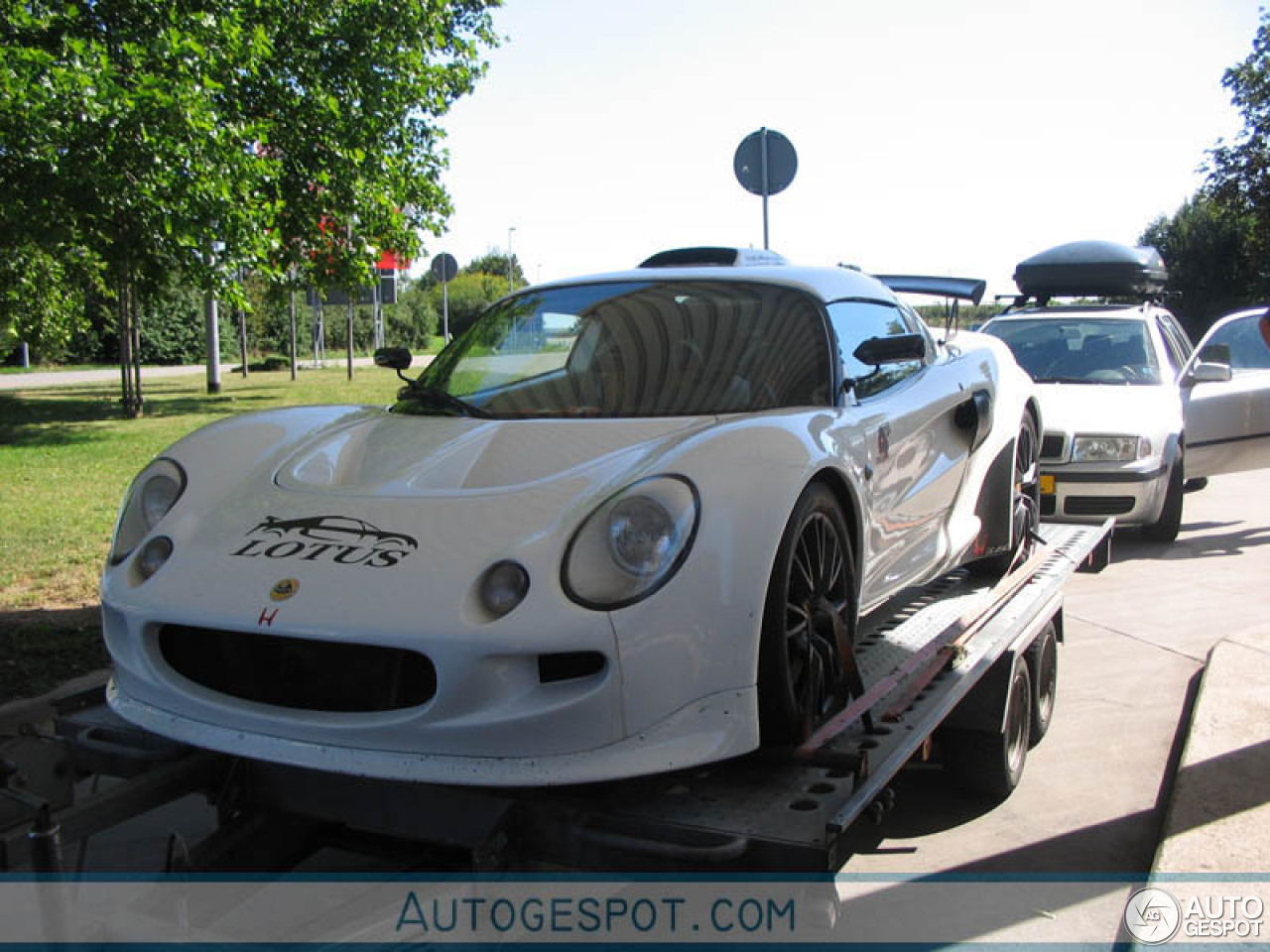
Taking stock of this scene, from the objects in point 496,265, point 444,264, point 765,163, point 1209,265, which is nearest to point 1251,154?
point 1209,265

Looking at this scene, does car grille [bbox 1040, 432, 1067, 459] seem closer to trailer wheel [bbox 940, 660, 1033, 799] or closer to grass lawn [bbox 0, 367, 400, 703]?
trailer wheel [bbox 940, 660, 1033, 799]

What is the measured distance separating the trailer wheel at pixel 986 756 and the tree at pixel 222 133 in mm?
7386

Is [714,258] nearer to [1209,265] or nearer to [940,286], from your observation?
[940,286]

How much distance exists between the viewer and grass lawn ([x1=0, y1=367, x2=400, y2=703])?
525 cm

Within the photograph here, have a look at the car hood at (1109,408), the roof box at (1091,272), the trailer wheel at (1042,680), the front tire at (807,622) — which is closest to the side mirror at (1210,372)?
the car hood at (1109,408)

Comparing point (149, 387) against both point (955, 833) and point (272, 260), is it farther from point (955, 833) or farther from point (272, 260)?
point (955, 833)

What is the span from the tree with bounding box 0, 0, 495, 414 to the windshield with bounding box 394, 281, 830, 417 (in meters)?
5.79

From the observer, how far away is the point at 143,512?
3.17 metres

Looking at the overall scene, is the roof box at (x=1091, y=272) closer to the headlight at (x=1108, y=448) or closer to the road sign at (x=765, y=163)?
the headlight at (x=1108, y=448)

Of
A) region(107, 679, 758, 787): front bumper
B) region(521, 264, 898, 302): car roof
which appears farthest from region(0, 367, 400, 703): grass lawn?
region(521, 264, 898, 302): car roof

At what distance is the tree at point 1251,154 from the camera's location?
31953 mm

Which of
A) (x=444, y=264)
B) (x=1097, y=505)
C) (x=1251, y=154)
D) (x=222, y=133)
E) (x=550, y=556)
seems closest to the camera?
(x=550, y=556)

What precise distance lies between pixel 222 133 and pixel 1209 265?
34.9m

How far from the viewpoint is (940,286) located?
559 centimetres
